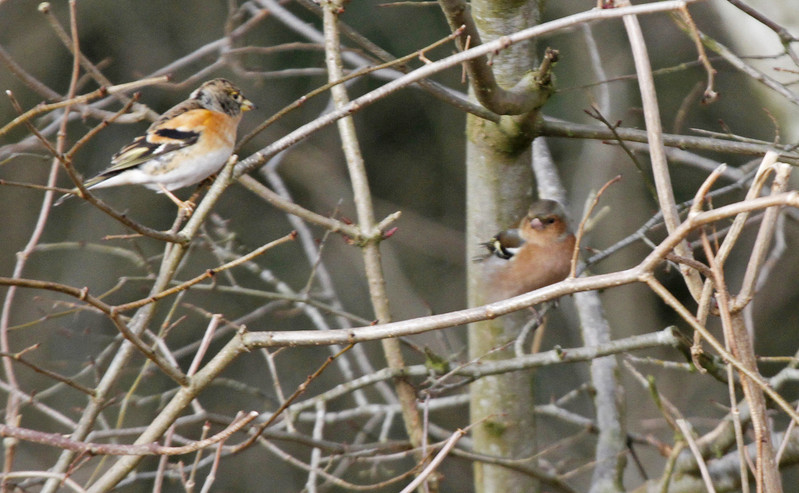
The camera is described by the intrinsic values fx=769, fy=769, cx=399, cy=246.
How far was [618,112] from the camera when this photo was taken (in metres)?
6.96

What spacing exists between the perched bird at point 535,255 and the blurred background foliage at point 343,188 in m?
1.96

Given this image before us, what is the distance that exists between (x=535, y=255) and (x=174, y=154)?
185cm

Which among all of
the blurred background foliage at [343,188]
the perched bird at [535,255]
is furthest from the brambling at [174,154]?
the blurred background foliage at [343,188]

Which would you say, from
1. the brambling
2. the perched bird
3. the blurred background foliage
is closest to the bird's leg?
the brambling

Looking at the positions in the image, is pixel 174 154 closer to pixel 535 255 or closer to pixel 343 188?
pixel 535 255

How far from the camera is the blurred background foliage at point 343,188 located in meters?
6.36

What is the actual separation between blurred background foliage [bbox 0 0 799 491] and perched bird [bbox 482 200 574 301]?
77.2 inches

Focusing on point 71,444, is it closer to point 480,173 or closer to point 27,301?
point 480,173

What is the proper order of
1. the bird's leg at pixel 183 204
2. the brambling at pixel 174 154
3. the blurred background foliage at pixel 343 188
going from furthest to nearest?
the blurred background foliage at pixel 343 188 < the brambling at pixel 174 154 < the bird's leg at pixel 183 204

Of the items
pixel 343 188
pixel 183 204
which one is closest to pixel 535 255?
pixel 183 204

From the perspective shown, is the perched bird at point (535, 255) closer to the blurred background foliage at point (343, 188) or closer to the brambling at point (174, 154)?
the brambling at point (174, 154)

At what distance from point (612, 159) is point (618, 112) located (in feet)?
1.92

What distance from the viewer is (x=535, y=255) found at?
3.98 meters

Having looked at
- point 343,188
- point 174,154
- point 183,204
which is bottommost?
point 183,204
